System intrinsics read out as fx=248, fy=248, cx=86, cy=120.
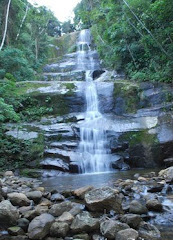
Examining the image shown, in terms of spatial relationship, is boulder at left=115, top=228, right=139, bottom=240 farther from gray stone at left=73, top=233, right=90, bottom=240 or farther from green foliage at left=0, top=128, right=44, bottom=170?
green foliage at left=0, top=128, right=44, bottom=170

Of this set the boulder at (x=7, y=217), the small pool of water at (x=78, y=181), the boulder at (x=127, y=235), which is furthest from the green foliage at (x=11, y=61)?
the boulder at (x=127, y=235)

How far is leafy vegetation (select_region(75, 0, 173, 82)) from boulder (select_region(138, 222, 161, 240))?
33.5 ft

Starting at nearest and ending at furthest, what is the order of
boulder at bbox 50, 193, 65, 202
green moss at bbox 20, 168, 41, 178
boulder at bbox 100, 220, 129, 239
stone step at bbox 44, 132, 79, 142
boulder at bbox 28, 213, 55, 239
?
1. boulder at bbox 100, 220, 129, 239
2. boulder at bbox 28, 213, 55, 239
3. boulder at bbox 50, 193, 65, 202
4. green moss at bbox 20, 168, 41, 178
5. stone step at bbox 44, 132, 79, 142

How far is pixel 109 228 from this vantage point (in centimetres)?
350

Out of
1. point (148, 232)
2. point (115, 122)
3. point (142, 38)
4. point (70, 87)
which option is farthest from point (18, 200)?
point (142, 38)

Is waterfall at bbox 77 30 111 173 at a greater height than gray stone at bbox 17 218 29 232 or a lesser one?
greater

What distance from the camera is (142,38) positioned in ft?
46.3

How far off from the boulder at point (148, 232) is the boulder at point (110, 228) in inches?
9.8

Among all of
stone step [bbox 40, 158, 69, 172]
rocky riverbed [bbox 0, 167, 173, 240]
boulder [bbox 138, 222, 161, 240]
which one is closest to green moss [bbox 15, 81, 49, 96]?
stone step [bbox 40, 158, 69, 172]

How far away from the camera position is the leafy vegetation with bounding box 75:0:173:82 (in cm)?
1253

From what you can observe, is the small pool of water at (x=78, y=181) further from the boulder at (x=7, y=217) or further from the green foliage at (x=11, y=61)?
the green foliage at (x=11, y=61)

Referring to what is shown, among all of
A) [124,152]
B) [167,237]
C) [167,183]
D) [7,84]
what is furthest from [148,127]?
[167,237]

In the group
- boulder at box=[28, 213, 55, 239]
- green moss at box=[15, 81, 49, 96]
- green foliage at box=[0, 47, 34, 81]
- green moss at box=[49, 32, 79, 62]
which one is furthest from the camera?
green moss at box=[49, 32, 79, 62]

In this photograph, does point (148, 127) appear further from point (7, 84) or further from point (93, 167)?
point (7, 84)
